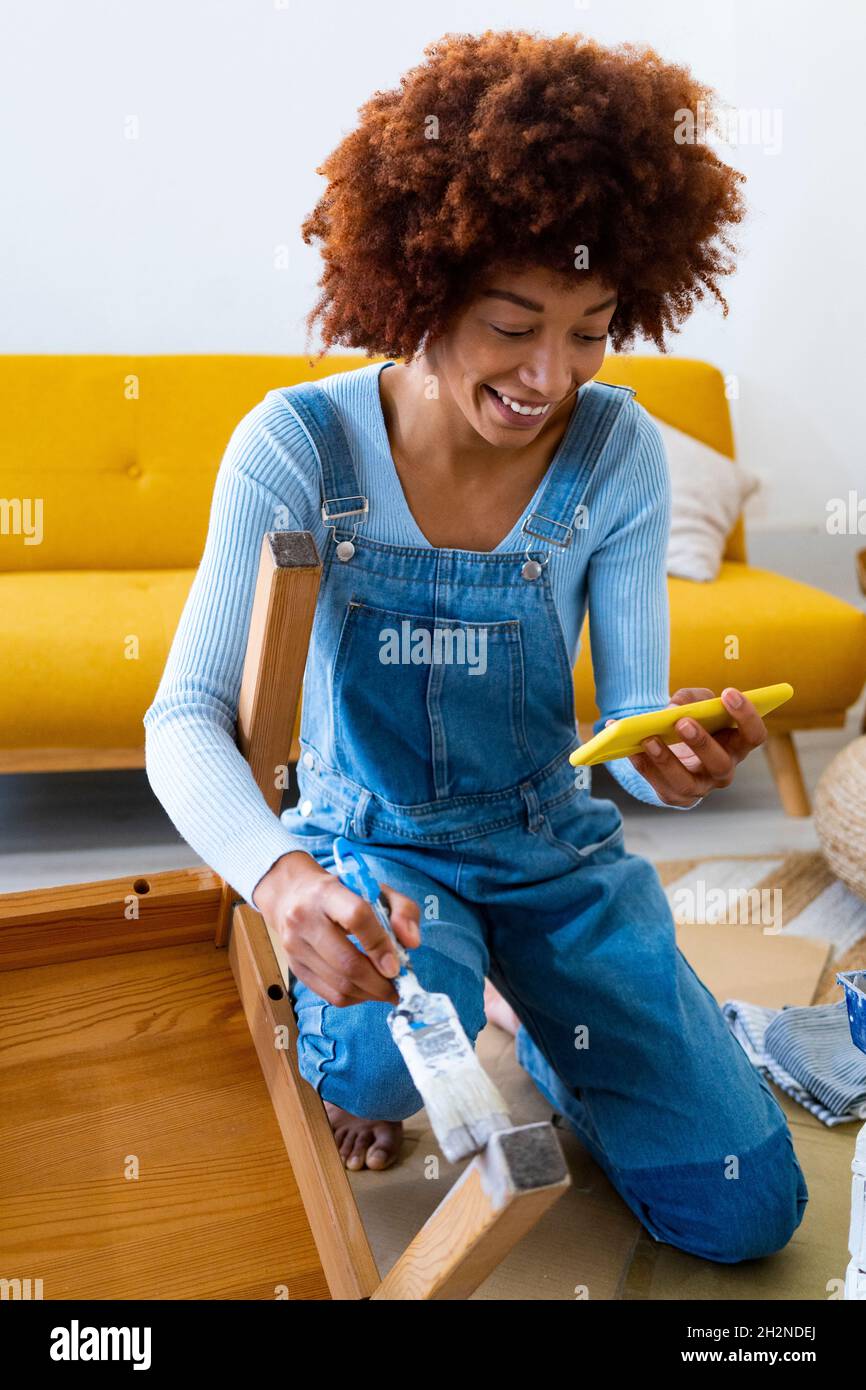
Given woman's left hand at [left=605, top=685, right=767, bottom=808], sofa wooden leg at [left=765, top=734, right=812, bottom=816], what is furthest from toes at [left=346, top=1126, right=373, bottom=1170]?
sofa wooden leg at [left=765, top=734, right=812, bottom=816]

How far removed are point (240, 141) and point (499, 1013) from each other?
2.04 m

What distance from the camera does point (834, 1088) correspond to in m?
1.51

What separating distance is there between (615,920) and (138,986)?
1.55ft

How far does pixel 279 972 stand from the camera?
113 centimetres

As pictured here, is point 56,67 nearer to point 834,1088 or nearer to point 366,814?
point 366,814

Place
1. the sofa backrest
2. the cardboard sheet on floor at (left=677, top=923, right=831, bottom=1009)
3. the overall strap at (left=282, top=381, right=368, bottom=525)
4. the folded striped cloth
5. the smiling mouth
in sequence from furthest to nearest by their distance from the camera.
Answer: the sofa backrest, the cardboard sheet on floor at (left=677, top=923, right=831, bottom=1009), the folded striped cloth, the overall strap at (left=282, top=381, right=368, bottom=525), the smiling mouth

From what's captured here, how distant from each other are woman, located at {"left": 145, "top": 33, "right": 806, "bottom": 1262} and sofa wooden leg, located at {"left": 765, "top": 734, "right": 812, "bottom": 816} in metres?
1.18

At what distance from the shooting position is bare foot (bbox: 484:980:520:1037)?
1637mm

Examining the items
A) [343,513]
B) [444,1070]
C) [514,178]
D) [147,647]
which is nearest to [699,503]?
[147,647]

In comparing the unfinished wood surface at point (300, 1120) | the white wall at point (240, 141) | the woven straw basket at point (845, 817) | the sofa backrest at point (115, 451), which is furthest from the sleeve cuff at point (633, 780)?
the white wall at point (240, 141)

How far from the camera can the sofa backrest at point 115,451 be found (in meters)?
2.45

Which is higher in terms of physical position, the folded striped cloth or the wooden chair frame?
the wooden chair frame

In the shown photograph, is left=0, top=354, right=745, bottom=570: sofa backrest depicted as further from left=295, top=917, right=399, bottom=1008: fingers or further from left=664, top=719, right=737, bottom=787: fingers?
left=295, top=917, right=399, bottom=1008: fingers

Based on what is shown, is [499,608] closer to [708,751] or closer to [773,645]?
[708,751]
